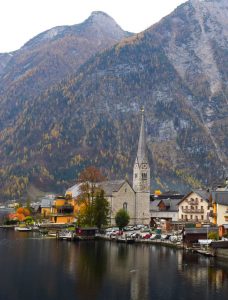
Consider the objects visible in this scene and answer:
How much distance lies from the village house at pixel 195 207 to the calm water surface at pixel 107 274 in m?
30.1

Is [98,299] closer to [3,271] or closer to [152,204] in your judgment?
[3,271]

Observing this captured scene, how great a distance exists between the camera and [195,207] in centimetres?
11800

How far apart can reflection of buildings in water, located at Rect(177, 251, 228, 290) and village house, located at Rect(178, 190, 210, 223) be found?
1524 inches

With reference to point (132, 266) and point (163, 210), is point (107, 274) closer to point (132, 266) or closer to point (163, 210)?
point (132, 266)

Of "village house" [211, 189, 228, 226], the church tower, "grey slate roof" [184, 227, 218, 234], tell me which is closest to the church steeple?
the church tower

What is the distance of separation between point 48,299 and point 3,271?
1588 centimetres

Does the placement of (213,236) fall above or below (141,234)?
above

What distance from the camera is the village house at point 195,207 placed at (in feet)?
380

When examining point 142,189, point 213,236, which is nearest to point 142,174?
point 142,189

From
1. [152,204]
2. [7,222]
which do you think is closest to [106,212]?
[152,204]

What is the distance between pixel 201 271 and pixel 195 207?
54.0m

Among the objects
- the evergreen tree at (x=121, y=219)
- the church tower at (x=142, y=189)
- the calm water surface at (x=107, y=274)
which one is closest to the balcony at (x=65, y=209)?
the church tower at (x=142, y=189)

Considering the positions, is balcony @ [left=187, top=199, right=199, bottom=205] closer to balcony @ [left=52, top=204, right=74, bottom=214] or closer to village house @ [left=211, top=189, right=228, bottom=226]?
village house @ [left=211, top=189, right=228, bottom=226]

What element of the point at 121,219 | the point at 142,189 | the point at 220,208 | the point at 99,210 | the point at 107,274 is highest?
the point at 142,189
